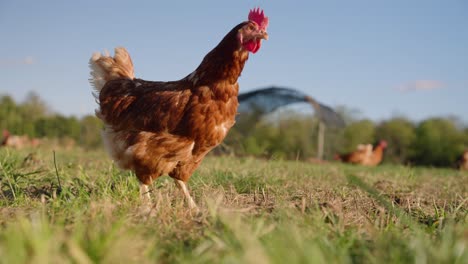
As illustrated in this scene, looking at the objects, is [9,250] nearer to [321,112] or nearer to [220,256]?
[220,256]

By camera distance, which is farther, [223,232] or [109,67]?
[109,67]

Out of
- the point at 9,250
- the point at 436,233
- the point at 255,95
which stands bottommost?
the point at 436,233

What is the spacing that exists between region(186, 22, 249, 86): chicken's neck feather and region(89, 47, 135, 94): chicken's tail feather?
1.52 meters

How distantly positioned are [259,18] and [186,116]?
3.81ft

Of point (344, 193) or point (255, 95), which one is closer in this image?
point (344, 193)

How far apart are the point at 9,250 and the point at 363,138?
26.4 m

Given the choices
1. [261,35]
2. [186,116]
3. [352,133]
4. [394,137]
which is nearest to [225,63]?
[261,35]


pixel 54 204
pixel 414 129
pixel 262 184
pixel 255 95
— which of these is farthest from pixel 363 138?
pixel 54 204

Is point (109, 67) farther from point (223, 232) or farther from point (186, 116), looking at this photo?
point (223, 232)

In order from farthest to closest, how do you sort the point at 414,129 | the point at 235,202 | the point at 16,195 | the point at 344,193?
1. the point at 414,129
2. the point at 344,193
3. the point at 16,195
4. the point at 235,202

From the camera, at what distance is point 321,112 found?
13.2 meters

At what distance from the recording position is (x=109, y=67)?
4582mm

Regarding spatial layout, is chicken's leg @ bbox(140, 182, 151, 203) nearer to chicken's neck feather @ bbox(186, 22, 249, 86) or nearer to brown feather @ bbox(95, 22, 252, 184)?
brown feather @ bbox(95, 22, 252, 184)

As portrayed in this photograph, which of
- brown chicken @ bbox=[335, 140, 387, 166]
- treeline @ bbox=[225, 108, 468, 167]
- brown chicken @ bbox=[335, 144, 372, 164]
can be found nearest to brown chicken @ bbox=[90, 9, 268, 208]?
brown chicken @ bbox=[335, 140, 387, 166]
